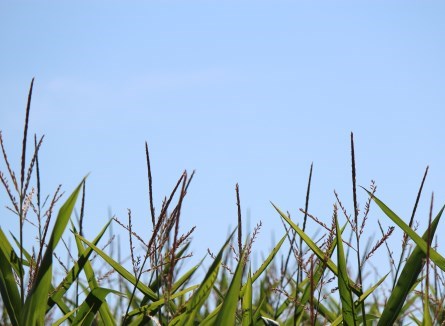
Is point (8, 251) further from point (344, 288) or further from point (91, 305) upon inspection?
point (344, 288)

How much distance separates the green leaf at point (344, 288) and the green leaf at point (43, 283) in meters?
0.70

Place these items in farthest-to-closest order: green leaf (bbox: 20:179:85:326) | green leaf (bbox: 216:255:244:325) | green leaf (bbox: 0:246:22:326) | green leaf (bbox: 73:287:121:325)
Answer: green leaf (bbox: 73:287:121:325), green leaf (bbox: 0:246:22:326), green leaf (bbox: 20:179:85:326), green leaf (bbox: 216:255:244:325)

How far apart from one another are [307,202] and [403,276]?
1.13 ft

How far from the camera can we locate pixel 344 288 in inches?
65.7

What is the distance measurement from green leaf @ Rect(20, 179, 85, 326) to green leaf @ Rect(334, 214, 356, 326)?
0.70 metres

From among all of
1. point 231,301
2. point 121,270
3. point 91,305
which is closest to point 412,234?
point 231,301

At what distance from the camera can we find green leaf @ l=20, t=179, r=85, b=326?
158 centimetres

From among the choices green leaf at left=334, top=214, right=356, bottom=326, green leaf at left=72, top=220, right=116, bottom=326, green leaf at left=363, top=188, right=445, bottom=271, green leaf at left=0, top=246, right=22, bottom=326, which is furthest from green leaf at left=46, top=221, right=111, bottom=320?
green leaf at left=363, top=188, right=445, bottom=271

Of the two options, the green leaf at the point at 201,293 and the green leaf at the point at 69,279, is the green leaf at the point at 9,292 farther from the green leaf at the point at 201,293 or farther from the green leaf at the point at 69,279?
the green leaf at the point at 201,293

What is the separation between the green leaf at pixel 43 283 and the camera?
1575mm

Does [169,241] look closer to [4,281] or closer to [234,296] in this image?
[234,296]

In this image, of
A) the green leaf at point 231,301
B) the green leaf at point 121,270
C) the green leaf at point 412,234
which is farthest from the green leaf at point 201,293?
the green leaf at point 412,234

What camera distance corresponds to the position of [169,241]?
5.23 ft

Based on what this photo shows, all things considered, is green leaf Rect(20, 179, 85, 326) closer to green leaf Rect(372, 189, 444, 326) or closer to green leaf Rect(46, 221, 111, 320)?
green leaf Rect(46, 221, 111, 320)
